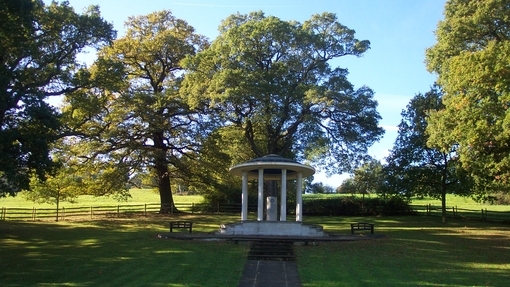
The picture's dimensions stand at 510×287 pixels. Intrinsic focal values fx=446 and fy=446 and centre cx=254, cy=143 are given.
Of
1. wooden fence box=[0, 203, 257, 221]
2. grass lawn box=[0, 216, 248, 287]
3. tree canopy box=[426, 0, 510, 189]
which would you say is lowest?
grass lawn box=[0, 216, 248, 287]

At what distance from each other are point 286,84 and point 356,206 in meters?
21.4

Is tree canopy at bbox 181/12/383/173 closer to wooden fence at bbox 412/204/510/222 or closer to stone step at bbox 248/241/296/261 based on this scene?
stone step at bbox 248/241/296/261

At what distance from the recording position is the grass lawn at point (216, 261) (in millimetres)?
12695

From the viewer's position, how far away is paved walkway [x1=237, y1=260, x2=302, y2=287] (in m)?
12.5

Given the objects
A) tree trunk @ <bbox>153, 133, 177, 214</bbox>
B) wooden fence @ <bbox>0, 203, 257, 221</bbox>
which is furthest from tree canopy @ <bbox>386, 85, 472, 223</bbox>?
tree trunk @ <bbox>153, 133, 177, 214</bbox>

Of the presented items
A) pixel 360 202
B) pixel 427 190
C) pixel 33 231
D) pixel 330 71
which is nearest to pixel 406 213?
pixel 360 202

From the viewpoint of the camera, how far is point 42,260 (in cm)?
1563

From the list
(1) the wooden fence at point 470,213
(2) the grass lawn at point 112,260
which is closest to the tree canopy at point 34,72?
(2) the grass lawn at point 112,260

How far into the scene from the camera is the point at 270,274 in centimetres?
1404

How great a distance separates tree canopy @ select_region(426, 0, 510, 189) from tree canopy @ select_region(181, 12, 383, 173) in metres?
5.77

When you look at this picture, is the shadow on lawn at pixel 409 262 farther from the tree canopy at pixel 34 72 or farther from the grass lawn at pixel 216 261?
the tree canopy at pixel 34 72

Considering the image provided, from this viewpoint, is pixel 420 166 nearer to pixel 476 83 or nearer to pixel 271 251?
pixel 476 83

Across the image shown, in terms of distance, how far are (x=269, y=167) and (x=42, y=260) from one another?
457 inches

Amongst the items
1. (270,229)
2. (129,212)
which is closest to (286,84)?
(270,229)
